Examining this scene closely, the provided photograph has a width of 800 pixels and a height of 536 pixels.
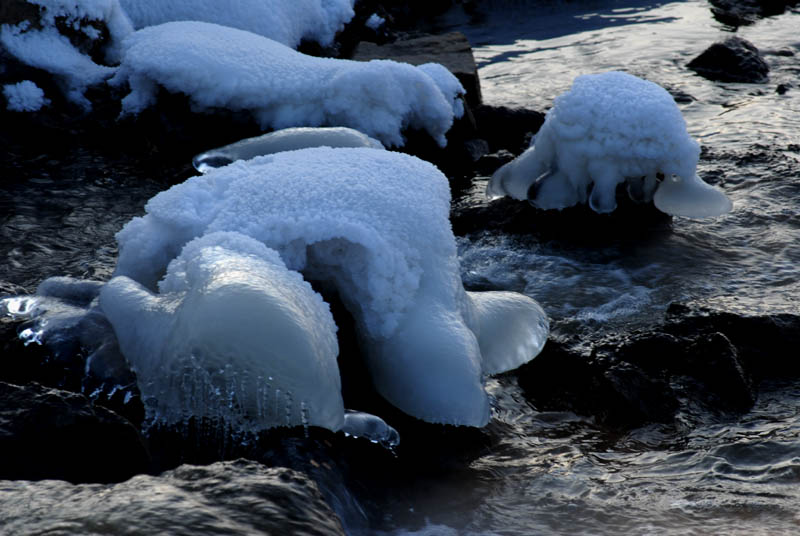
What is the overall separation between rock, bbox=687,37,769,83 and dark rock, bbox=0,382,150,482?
8.58 meters

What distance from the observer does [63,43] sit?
7.66 metres

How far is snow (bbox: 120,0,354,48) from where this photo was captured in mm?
8344

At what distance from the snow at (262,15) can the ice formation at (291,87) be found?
116 centimetres

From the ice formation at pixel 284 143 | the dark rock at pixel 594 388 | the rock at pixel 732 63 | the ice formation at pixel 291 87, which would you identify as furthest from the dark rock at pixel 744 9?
the dark rock at pixel 594 388

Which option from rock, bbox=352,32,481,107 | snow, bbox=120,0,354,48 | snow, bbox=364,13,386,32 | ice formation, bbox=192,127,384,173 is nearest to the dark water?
ice formation, bbox=192,127,384,173

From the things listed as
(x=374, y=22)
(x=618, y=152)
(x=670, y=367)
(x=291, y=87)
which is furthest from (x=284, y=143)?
(x=374, y=22)

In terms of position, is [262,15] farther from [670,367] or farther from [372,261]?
[670,367]

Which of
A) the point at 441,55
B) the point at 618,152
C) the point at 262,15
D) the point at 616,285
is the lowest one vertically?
the point at 616,285

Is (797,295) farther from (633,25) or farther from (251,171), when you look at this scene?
(633,25)

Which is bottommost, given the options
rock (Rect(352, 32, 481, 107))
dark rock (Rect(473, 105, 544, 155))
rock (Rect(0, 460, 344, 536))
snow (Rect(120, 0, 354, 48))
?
dark rock (Rect(473, 105, 544, 155))

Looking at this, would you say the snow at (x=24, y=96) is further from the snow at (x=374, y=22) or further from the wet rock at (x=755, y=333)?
the wet rock at (x=755, y=333)

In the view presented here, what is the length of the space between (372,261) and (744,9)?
38.0 feet

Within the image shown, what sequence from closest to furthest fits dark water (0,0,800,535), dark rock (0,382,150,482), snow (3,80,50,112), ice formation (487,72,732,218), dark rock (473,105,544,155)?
dark rock (0,382,150,482) → dark water (0,0,800,535) → ice formation (487,72,732,218) → snow (3,80,50,112) → dark rock (473,105,544,155)

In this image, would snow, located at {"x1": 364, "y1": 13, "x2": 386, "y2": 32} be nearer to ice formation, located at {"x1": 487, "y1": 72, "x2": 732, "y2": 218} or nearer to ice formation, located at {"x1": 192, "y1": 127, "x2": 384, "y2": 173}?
ice formation, located at {"x1": 192, "y1": 127, "x2": 384, "y2": 173}
